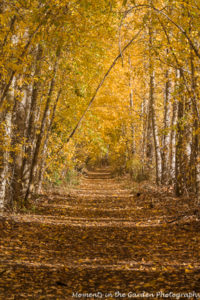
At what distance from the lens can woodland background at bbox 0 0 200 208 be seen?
22.4 feet

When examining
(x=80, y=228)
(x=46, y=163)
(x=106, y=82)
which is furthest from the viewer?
(x=106, y=82)

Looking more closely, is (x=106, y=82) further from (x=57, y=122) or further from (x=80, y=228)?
(x=80, y=228)

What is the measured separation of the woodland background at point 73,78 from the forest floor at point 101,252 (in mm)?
1023

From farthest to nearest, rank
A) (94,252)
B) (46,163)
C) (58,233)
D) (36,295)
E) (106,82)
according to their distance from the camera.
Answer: (106,82) → (46,163) → (58,233) → (94,252) → (36,295)

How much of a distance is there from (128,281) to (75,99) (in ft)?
36.1

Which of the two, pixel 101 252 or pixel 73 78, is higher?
pixel 73 78

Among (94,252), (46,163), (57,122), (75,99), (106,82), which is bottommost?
(94,252)

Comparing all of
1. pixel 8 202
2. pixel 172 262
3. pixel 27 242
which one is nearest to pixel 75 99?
pixel 8 202

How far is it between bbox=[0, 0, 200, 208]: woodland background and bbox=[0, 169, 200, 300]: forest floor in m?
1.02

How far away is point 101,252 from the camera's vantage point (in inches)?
262

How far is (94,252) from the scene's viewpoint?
6.66m

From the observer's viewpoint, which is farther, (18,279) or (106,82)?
(106,82)

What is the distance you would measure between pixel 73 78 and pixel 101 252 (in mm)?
7968

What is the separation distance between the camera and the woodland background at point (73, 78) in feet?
22.4
